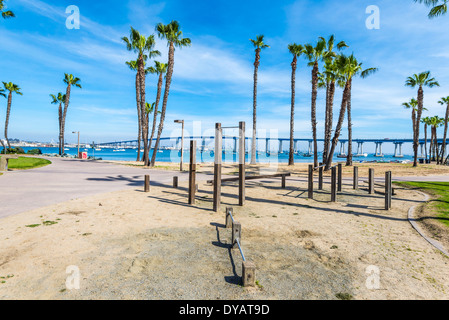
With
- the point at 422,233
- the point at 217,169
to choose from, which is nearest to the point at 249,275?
the point at 217,169

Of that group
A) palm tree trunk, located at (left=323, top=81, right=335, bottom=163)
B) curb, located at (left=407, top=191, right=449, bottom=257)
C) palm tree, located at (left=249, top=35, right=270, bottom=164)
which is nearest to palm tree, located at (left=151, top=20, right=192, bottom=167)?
palm tree, located at (left=249, top=35, right=270, bottom=164)

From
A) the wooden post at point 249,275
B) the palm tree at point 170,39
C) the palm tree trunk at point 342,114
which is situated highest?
the palm tree at point 170,39

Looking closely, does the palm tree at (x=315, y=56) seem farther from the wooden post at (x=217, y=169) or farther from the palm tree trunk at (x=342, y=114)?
the wooden post at (x=217, y=169)

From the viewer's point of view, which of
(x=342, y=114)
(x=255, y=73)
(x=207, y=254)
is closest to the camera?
(x=207, y=254)

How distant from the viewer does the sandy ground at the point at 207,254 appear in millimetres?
3859

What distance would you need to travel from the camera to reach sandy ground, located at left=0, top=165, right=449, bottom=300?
386 centimetres

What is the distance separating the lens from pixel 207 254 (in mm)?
5234

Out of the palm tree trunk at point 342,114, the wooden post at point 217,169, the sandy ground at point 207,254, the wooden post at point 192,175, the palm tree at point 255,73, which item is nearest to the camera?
the sandy ground at point 207,254

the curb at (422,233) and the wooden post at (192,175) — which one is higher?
the wooden post at (192,175)

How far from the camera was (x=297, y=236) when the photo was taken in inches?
255

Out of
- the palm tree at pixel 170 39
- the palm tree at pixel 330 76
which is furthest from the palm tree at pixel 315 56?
the palm tree at pixel 170 39

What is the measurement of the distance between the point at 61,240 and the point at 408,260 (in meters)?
7.95

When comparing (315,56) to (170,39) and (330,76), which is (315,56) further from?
(170,39)
